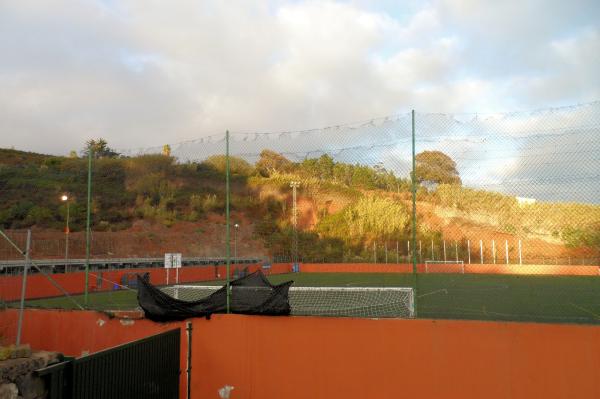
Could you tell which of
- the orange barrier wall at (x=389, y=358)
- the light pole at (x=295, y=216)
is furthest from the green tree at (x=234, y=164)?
the orange barrier wall at (x=389, y=358)

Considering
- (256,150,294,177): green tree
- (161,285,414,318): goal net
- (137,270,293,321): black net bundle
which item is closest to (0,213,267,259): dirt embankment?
(161,285,414,318): goal net

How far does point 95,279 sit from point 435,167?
19.0m

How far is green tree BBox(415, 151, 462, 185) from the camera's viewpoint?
7.58 meters

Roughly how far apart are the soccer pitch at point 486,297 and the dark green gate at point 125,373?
211 inches

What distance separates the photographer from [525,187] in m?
6.99

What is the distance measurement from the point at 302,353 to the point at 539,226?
4113 millimetres

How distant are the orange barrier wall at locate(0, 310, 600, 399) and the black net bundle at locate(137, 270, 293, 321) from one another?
0.17 meters

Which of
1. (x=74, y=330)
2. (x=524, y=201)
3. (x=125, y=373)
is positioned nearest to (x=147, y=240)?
(x=74, y=330)

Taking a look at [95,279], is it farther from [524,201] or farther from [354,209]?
[524,201]

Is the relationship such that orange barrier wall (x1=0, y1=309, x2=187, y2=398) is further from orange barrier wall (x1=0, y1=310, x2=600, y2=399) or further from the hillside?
the hillside

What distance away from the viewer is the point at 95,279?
21922 mm

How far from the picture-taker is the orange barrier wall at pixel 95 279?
17.1 m

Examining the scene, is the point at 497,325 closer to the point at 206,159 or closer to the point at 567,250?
the point at 567,250

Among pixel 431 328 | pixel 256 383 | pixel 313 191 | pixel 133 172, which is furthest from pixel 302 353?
pixel 133 172
